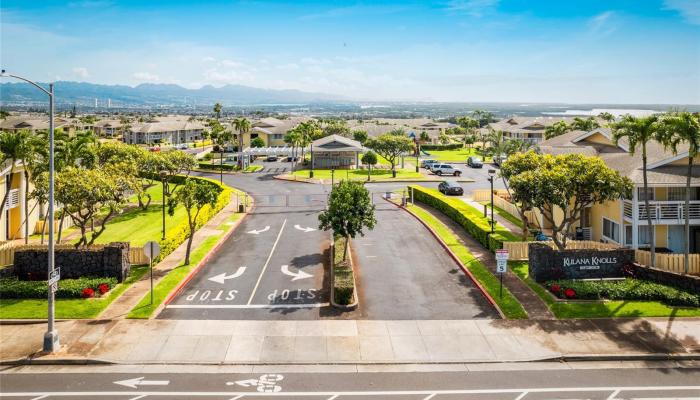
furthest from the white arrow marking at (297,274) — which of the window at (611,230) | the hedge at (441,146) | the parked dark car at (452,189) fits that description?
the hedge at (441,146)

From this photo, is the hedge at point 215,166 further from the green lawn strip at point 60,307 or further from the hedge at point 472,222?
the green lawn strip at point 60,307

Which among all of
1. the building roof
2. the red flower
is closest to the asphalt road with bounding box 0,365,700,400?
the red flower

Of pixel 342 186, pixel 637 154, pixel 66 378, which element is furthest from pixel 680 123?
pixel 66 378

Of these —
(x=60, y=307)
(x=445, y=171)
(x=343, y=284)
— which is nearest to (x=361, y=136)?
(x=445, y=171)

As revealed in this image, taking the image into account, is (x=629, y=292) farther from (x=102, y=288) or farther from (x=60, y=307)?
(x=60, y=307)

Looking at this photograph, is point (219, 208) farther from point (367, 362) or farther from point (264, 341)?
point (367, 362)
